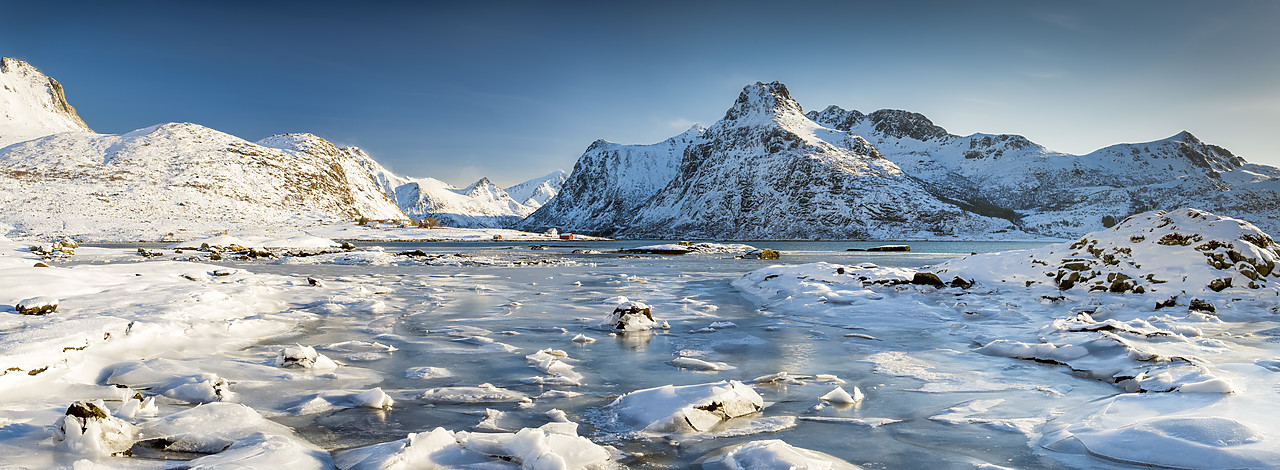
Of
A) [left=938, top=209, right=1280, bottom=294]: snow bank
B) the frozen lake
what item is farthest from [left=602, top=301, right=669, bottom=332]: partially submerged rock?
[left=938, top=209, right=1280, bottom=294]: snow bank

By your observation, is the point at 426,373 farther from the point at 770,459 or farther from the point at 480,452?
the point at 770,459

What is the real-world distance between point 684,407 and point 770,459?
155 centimetres

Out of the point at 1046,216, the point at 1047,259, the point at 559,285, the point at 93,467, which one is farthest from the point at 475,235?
the point at 1046,216

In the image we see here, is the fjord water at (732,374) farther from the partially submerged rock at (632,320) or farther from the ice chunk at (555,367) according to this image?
the partially submerged rock at (632,320)

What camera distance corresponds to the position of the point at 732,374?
852 cm

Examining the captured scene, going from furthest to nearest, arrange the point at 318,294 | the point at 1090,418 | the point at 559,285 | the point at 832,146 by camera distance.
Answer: the point at 832,146
the point at 559,285
the point at 318,294
the point at 1090,418

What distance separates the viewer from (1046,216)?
182625 millimetres

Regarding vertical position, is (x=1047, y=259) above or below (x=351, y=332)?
above

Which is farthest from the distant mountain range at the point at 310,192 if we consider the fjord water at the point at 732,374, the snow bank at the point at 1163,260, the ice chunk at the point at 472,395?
the snow bank at the point at 1163,260

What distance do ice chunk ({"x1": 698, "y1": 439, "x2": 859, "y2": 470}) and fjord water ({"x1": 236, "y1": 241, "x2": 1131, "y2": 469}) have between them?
198mm

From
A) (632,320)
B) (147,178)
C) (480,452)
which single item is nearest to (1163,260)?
(632,320)

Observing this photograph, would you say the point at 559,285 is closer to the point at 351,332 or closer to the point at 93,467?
the point at 351,332

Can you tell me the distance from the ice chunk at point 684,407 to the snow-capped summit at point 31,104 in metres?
186

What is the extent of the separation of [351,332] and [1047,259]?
66.3 ft
